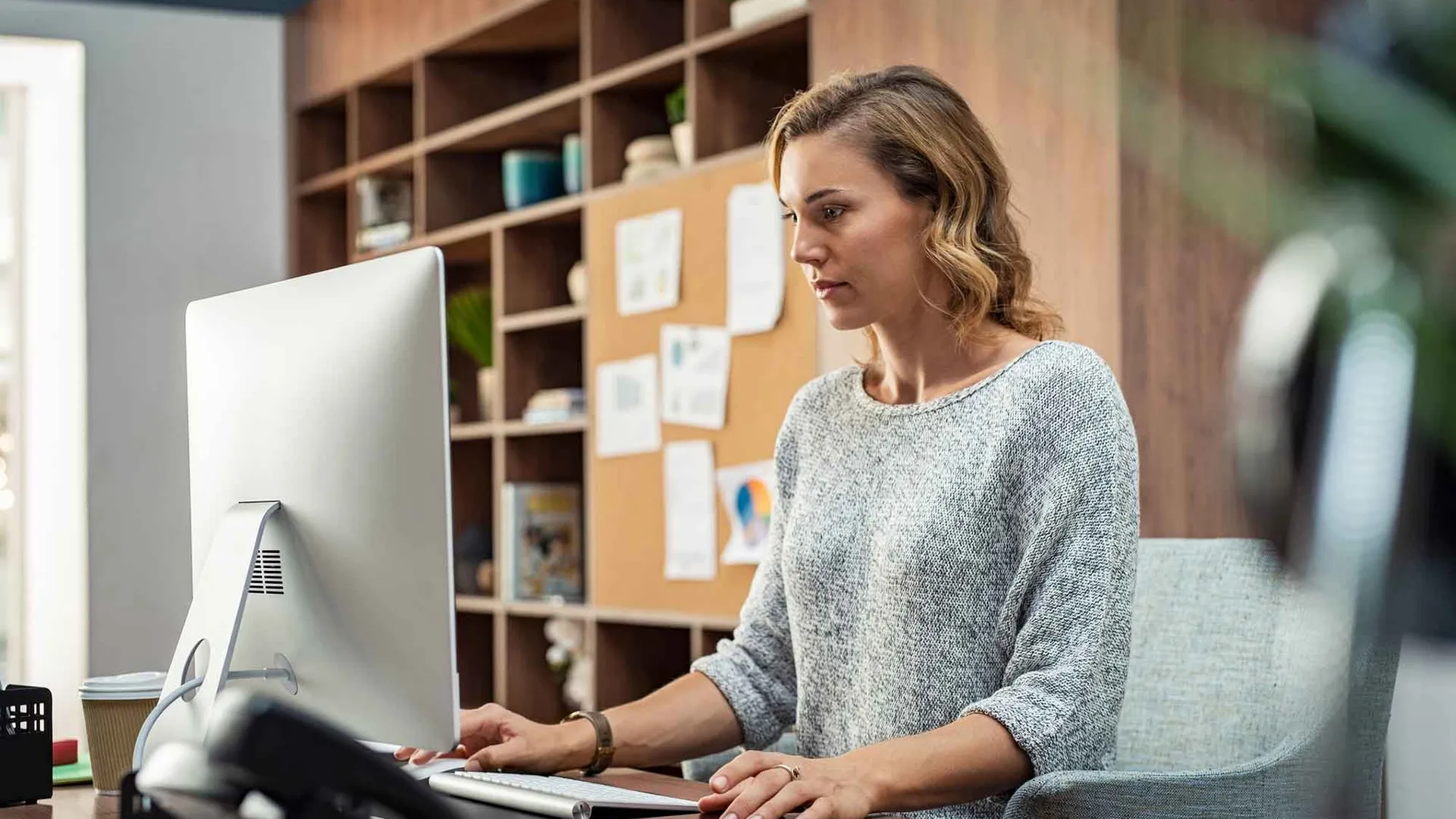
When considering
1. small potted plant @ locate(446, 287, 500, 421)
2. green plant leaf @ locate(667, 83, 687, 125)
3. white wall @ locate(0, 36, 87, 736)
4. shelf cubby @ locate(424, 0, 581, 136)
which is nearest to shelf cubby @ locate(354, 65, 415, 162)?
shelf cubby @ locate(424, 0, 581, 136)

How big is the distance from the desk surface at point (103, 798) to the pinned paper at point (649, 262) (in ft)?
6.35

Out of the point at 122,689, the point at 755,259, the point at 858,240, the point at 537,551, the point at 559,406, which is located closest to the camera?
the point at 122,689

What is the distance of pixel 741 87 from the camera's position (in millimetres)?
3359

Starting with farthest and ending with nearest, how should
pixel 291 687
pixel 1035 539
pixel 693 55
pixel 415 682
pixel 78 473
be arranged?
pixel 78 473, pixel 693 55, pixel 1035 539, pixel 291 687, pixel 415 682

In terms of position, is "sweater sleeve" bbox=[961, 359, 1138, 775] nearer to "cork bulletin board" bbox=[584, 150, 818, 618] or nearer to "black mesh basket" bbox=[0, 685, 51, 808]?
"black mesh basket" bbox=[0, 685, 51, 808]

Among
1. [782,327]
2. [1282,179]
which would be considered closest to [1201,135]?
[1282,179]

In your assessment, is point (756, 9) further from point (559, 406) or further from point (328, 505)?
point (328, 505)

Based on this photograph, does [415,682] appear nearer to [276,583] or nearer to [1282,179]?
[276,583]

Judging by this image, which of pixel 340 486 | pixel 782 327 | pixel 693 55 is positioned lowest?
pixel 340 486

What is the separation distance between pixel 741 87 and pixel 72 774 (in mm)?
2203

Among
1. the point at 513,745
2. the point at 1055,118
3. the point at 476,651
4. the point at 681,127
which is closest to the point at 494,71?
the point at 681,127

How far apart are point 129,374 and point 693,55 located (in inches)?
79.7

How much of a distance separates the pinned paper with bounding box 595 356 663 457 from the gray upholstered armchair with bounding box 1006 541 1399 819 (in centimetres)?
177

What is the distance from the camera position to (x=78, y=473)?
4219mm
